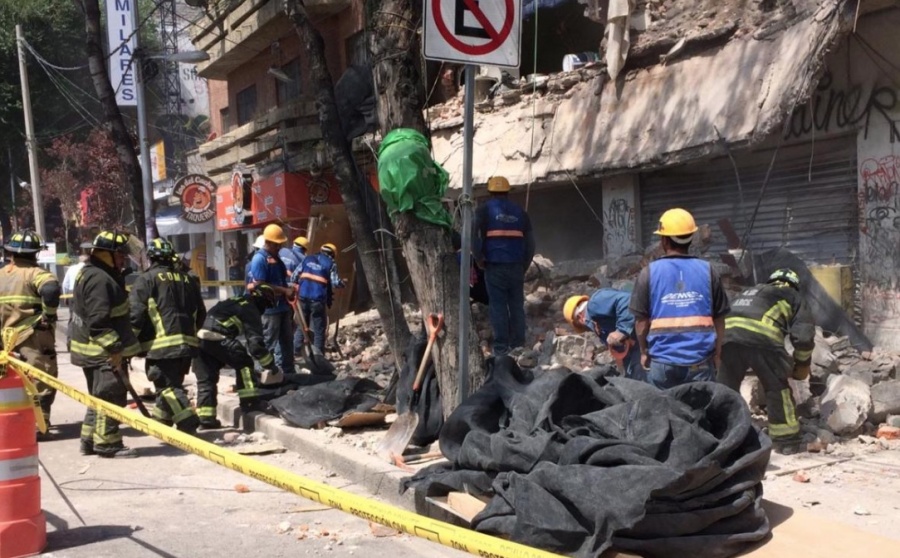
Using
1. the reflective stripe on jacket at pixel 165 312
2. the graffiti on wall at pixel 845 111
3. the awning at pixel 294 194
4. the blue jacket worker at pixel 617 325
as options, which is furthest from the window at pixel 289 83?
the blue jacket worker at pixel 617 325

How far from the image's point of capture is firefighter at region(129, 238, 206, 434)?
24.6 feet

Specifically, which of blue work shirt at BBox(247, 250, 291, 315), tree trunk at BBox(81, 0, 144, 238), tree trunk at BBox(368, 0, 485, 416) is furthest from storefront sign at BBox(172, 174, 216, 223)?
tree trunk at BBox(368, 0, 485, 416)

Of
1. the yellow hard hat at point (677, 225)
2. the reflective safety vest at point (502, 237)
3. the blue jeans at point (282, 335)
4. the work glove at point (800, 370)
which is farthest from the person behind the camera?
the blue jeans at point (282, 335)

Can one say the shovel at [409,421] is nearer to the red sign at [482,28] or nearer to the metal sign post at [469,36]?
the metal sign post at [469,36]

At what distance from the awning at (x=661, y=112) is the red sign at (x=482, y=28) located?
4613 mm

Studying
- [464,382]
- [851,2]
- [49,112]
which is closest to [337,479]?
[464,382]

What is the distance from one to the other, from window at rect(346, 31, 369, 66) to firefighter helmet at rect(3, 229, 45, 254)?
29.1 feet

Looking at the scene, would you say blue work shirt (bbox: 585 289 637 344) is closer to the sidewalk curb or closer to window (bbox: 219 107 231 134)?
the sidewalk curb

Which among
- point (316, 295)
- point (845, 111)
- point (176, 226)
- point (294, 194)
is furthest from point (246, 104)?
point (845, 111)

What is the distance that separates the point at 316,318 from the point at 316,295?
30 centimetres

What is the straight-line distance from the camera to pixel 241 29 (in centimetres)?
1944

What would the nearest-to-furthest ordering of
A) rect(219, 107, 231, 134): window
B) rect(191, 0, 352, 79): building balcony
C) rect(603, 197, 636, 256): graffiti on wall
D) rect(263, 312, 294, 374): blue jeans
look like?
rect(263, 312, 294, 374): blue jeans < rect(603, 197, 636, 256): graffiti on wall < rect(191, 0, 352, 79): building balcony < rect(219, 107, 231, 134): window

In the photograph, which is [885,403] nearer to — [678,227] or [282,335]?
[678,227]

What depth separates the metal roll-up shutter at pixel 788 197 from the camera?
9.08m
